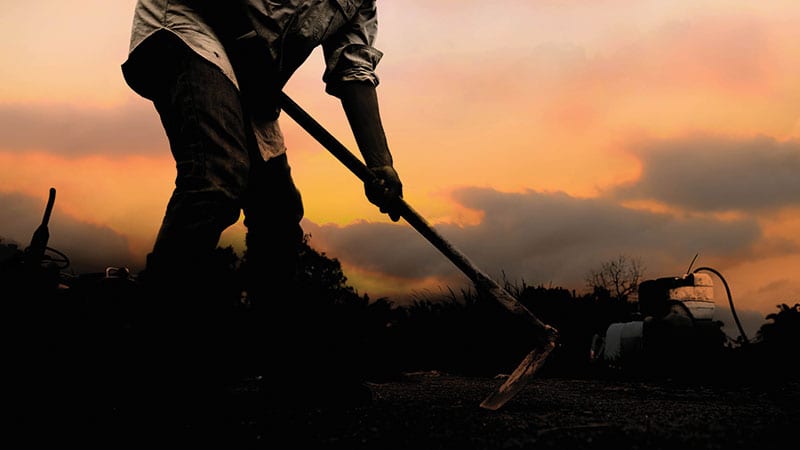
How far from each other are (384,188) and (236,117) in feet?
2.87

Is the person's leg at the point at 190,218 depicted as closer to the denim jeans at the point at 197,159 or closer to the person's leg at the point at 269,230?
the denim jeans at the point at 197,159

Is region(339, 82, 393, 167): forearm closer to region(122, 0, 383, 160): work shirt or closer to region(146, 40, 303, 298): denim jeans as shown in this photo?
region(122, 0, 383, 160): work shirt

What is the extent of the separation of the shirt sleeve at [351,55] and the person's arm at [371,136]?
0.13ft

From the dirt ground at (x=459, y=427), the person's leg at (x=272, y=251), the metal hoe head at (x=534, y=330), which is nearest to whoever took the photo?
the dirt ground at (x=459, y=427)

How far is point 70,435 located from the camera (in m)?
2.21

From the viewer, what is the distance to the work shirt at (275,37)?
2.54 m

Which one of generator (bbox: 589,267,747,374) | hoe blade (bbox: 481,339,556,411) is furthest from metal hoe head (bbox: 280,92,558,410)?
generator (bbox: 589,267,747,374)

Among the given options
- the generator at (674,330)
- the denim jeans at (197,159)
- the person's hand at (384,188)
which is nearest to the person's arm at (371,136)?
the person's hand at (384,188)

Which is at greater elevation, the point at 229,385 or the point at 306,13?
the point at 306,13

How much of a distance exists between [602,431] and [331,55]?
6.47 feet

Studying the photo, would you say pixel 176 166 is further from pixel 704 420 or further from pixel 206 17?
pixel 704 420

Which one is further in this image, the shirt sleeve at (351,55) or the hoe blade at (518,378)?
the shirt sleeve at (351,55)

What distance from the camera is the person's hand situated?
313 cm

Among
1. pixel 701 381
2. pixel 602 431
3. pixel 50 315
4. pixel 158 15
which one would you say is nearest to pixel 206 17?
pixel 158 15
